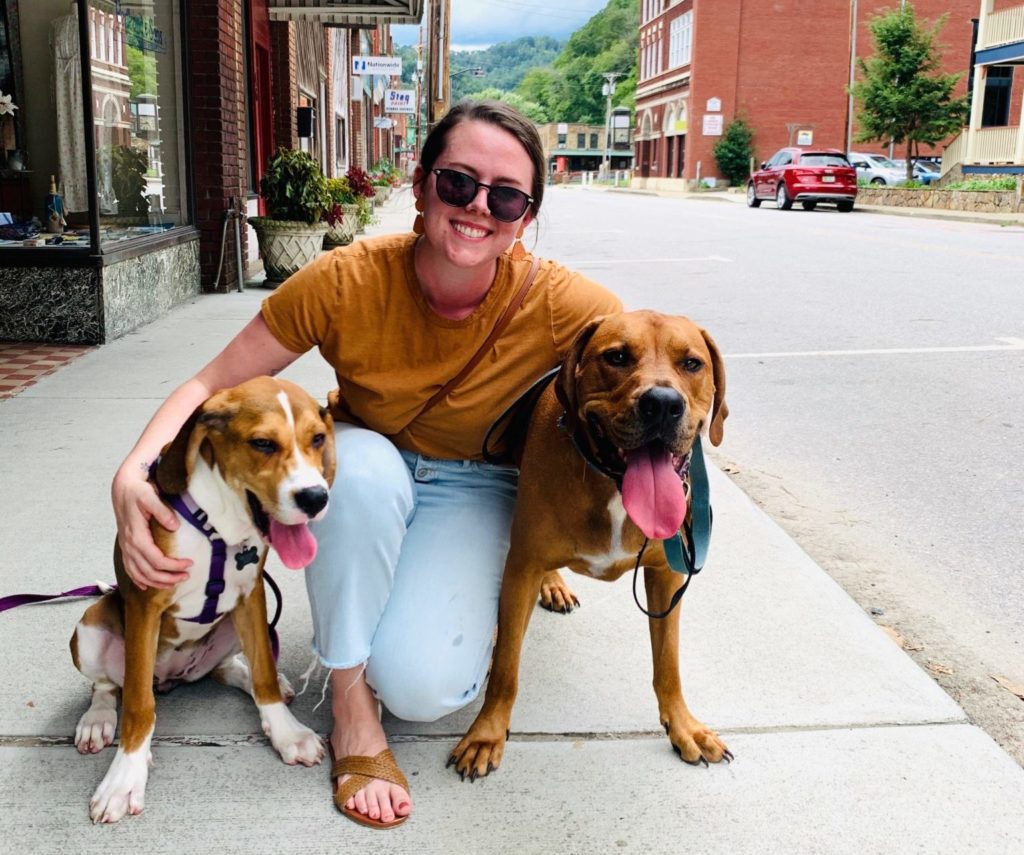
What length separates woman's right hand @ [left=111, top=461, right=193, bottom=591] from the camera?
7.48ft

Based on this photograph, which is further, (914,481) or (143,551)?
(914,481)

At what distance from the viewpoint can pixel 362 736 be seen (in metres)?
2.54

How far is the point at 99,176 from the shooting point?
8.41m

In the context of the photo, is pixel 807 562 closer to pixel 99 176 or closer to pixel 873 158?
pixel 99 176

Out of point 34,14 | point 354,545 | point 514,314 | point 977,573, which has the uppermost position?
point 34,14

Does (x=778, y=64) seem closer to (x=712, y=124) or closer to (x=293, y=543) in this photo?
(x=712, y=124)

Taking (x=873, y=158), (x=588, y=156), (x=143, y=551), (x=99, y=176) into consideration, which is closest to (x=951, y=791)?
(x=143, y=551)

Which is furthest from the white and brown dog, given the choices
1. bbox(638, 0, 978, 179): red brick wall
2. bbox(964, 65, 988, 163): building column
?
bbox(638, 0, 978, 179): red brick wall

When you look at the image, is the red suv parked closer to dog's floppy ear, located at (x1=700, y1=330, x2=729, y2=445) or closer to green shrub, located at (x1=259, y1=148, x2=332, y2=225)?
green shrub, located at (x1=259, y1=148, x2=332, y2=225)

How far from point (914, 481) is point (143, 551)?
3925mm

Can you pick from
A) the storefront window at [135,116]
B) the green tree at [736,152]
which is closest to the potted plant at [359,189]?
the storefront window at [135,116]

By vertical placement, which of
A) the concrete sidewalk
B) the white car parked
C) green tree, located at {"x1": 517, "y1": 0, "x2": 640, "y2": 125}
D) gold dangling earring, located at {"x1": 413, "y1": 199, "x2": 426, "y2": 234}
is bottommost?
the concrete sidewalk

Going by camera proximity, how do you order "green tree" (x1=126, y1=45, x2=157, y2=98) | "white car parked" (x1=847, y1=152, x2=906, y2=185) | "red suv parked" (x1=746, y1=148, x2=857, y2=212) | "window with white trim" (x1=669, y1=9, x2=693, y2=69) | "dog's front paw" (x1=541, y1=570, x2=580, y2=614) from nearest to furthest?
1. "dog's front paw" (x1=541, y1=570, x2=580, y2=614)
2. "green tree" (x1=126, y1=45, x2=157, y2=98)
3. "red suv parked" (x1=746, y1=148, x2=857, y2=212)
4. "white car parked" (x1=847, y1=152, x2=906, y2=185)
5. "window with white trim" (x1=669, y1=9, x2=693, y2=69)

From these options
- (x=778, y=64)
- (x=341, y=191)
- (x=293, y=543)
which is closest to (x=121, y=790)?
(x=293, y=543)
